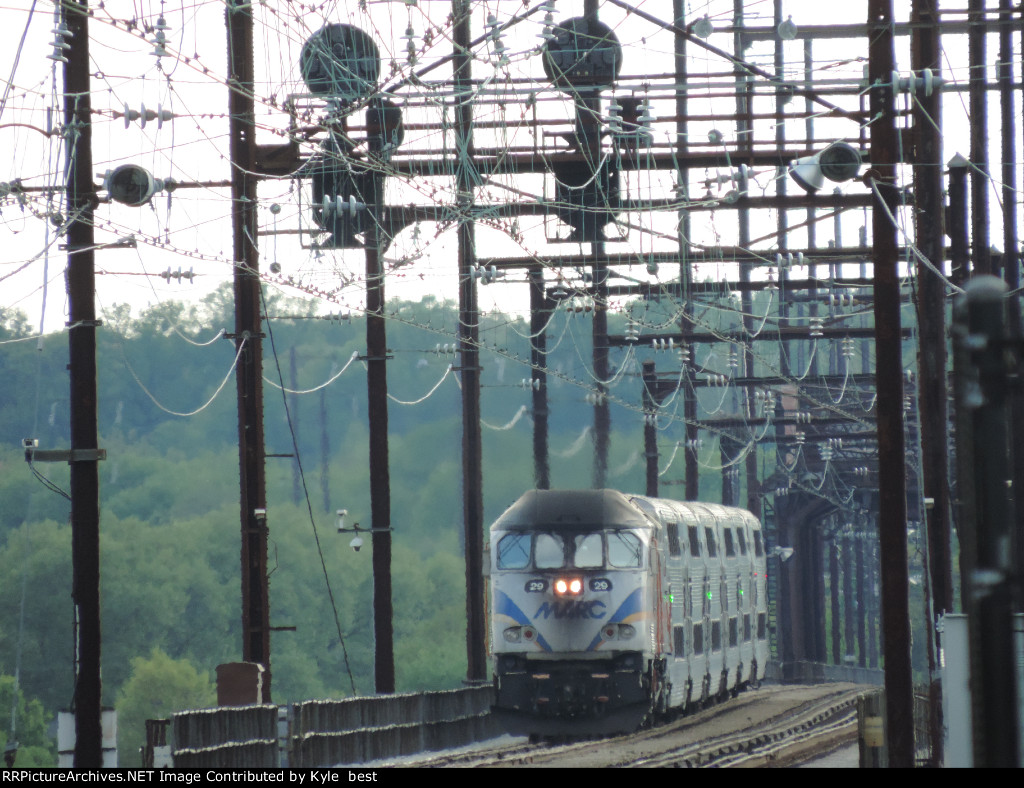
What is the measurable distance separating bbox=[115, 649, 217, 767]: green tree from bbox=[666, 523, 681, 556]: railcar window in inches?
1872

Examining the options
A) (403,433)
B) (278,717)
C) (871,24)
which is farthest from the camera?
(403,433)

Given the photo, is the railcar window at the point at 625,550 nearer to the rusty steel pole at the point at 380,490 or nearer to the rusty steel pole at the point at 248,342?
the rusty steel pole at the point at 380,490

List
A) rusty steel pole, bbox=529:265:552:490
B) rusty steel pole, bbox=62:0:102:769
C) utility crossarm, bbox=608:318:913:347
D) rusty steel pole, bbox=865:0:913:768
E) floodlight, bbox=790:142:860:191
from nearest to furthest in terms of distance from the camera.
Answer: rusty steel pole, bbox=865:0:913:768, rusty steel pole, bbox=62:0:102:769, floodlight, bbox=790:142:860:191, rusty steel pole, bbox=529:265:552:490, utility crossarm, bbox=608:318:913:347

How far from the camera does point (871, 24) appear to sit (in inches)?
607

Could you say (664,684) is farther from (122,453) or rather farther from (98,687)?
(122,453)

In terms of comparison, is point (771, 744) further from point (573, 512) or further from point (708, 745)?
point (573, 512)

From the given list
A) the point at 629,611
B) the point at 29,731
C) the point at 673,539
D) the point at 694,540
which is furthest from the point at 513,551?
the point at 29,731

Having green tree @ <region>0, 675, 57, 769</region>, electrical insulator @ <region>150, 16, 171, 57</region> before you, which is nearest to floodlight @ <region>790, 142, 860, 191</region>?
electrical insulator @ <region>150, 16, 171, 57</region>

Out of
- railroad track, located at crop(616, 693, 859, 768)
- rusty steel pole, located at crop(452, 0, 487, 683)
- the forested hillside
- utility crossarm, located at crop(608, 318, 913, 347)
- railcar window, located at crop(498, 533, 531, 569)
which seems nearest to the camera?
railroad track, located at crop(616, 693, 859, 768)

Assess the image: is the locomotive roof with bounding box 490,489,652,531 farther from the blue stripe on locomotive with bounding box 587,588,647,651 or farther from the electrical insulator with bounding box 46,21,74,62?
the electrical insulator with bounding box 46,21,74,62

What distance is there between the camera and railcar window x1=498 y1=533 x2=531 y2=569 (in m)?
24.3

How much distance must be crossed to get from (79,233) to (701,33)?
9188 millimetres

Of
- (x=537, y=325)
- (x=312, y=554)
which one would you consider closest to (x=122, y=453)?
(x=312, y=554)

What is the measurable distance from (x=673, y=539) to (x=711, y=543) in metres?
3.62
